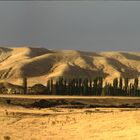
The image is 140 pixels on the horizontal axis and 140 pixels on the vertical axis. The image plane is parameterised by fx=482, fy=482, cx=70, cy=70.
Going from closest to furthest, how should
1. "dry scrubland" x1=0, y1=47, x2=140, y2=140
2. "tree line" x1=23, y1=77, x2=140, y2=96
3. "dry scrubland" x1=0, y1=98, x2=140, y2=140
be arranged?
"dry scrubland" x1=0, y1=98, x2=140, y2=140 → "dry scrubland" x1=0, y1=47, x2=140, y2=140 → "tree line" x1=23, y1=77, x2=140, y2=96

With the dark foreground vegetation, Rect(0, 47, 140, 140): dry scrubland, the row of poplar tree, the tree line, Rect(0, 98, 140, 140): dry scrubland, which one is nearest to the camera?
Rect(0, 98, 140, 140): dry scrubland

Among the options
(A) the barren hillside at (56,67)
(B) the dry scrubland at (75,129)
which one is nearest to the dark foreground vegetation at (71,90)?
(A) the barren hillside at (56,67)

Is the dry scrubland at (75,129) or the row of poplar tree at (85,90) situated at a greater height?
the row of poplar tree at (85,90)

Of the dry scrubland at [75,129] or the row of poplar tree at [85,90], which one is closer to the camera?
the dry scrubland at [75,129]

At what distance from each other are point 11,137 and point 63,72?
12650 cm

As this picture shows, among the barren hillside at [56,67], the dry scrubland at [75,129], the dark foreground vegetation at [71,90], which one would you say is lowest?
the dry scrubland at [75,129]

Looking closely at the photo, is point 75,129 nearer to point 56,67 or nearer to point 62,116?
point 62,116

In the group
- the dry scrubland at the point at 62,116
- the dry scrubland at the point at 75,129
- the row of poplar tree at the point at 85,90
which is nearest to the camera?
the dry scrubland at the point at 75,129

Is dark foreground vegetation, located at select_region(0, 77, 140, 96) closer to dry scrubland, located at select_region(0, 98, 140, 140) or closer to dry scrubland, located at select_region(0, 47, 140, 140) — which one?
dry scrubland, located at select_region(0, 47, 140, 140)

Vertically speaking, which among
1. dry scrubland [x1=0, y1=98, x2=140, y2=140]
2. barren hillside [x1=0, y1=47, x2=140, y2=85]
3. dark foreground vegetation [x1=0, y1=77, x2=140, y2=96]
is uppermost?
barren hillside [x1=0, y1=47, x2=140, y2=85]

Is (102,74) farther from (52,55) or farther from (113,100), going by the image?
(113,100)

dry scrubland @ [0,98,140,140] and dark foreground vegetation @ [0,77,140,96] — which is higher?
dark foreground vegetation @ [0,77,140,96]

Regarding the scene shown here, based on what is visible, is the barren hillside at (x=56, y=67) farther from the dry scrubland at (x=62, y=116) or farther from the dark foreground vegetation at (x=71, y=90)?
the dark foreground vegetation at (x=71, y=90)

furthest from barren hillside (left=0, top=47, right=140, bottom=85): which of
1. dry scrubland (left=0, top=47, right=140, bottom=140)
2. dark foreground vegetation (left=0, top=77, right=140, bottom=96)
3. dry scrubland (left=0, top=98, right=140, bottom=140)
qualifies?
dry scrubland (left=0, top=98, right=140, bottom=140)
